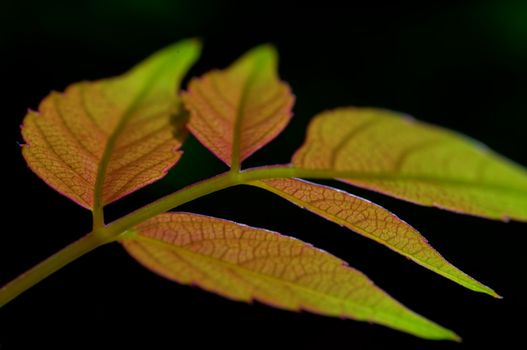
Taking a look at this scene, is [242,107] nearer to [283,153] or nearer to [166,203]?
[166,203]

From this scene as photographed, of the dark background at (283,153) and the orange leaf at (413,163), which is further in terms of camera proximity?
the dark background at (283,153)

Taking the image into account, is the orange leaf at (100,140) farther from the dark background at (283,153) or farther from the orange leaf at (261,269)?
the dark background at (283,153)

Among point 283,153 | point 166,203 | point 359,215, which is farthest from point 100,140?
point 283,153

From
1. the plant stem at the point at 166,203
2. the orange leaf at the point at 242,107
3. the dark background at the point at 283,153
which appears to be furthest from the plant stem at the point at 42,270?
the dark background at the point at 283,153

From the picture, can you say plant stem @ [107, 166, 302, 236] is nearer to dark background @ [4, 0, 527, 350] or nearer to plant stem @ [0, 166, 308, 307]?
plant stem @ [0, 166, 308, 307]

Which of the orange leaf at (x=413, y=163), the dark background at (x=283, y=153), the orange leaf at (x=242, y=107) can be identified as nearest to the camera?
the orange leaf at (x=413, y=163)

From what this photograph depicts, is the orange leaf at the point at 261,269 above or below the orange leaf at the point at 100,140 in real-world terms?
below

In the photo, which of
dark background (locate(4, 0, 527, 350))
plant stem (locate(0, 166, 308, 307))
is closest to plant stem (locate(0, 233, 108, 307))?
plant stem (locate(0, 166, 308, 307))
